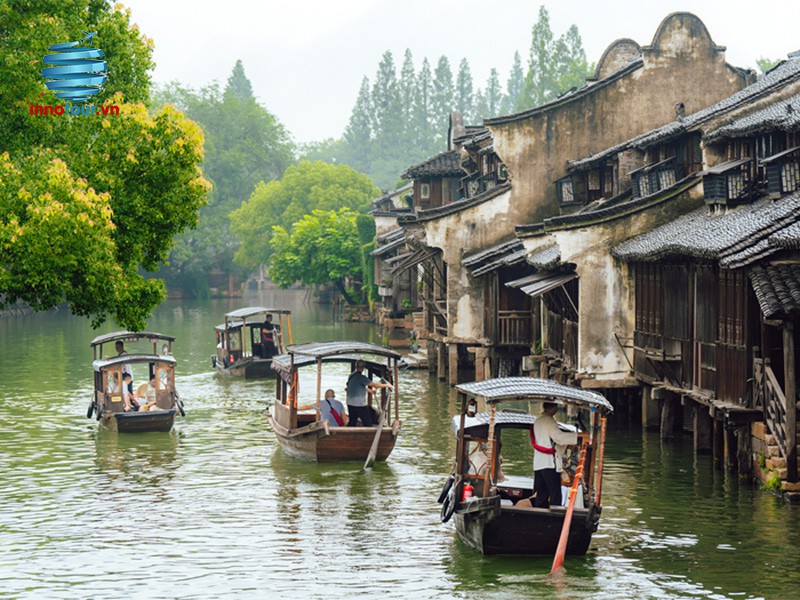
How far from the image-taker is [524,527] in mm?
20094

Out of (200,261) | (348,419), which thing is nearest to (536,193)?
(348,419)

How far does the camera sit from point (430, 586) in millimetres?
19375

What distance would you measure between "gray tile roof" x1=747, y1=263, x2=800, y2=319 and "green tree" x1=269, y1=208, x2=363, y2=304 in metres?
62.3

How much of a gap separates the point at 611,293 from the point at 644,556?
42.8ft

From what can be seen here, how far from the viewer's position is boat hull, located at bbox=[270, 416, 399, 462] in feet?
94.9

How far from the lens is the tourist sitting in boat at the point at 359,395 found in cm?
2941

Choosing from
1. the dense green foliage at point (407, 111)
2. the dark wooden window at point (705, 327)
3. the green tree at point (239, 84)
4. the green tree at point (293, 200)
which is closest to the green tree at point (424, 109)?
the dense green foliage at point (407, 111)

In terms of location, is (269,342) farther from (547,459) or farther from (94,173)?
(547,459)

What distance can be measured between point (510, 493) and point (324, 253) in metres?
65.4

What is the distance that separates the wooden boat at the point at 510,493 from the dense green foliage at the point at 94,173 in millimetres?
6265

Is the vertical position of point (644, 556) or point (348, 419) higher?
point (348, 419)

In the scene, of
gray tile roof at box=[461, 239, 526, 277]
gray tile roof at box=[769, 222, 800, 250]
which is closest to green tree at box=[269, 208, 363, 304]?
gray tile roof at box=[461, 239, 526, 277]

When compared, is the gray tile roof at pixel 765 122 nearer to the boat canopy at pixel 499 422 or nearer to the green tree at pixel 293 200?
the boat canopy at pixel 499 422

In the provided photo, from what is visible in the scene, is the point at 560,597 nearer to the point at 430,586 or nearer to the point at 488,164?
the point at 430,586
